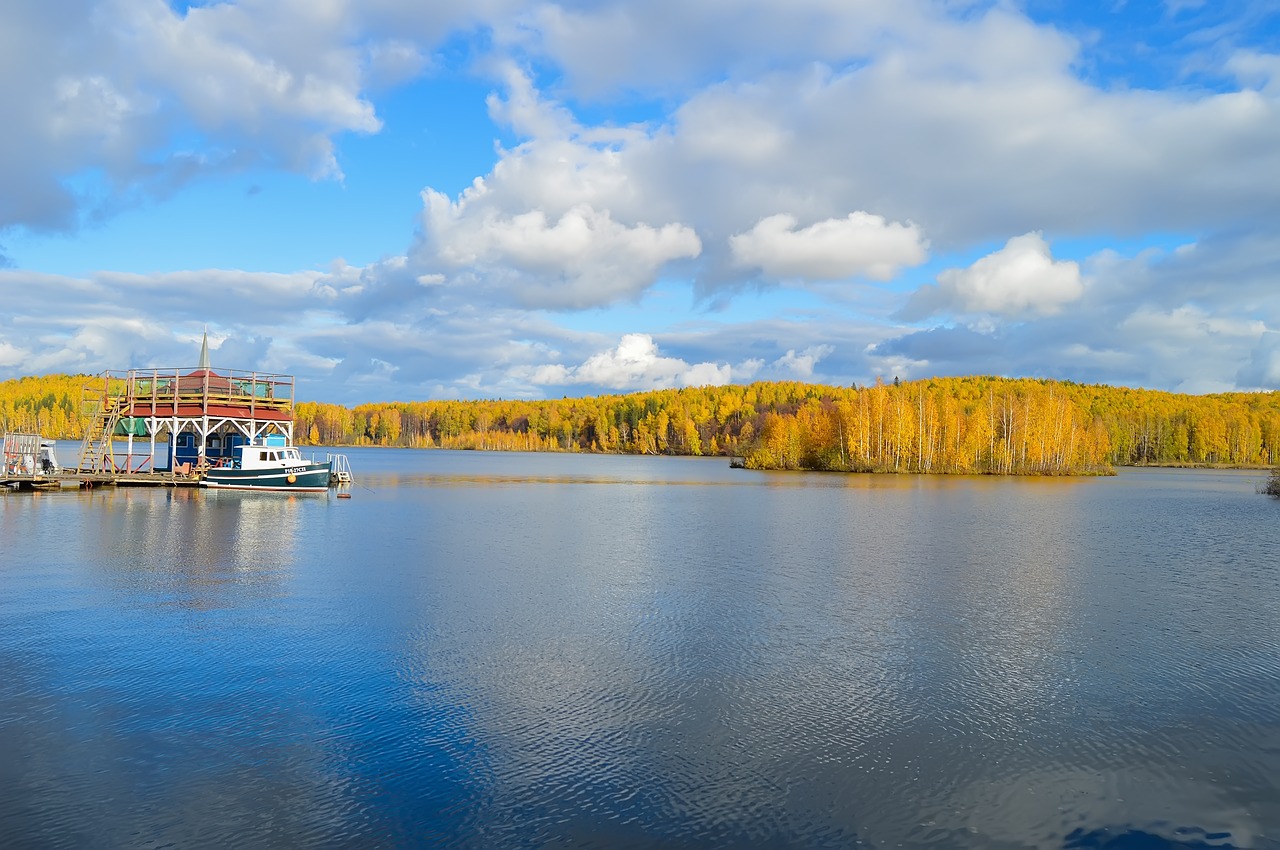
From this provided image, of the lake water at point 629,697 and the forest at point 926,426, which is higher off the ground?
the forest at point 926,426

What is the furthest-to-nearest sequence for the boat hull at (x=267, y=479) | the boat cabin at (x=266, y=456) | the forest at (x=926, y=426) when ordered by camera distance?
1. the forest at (x=926, y=426)
2. the boat cabin at (x=266, y=456)
3. the boat hull at (x=267, y=479)

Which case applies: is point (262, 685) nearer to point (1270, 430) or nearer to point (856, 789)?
point (856, 789)

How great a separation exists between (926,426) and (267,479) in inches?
2703

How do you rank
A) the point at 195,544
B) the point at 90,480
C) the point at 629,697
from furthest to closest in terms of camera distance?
1. the point at 90,480
2. the point at 195,544
3. the point at 629,697

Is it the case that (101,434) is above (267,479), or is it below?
above

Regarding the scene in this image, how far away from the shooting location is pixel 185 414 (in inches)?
1917

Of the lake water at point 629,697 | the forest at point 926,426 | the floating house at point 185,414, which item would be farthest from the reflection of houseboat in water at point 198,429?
the forest at point 926,426

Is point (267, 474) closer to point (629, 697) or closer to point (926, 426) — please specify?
point (629, 697)

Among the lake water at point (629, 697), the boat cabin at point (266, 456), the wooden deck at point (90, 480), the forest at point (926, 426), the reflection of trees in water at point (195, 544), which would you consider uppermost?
the forest at point (926, 426)

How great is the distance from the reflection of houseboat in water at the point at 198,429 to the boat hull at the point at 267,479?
0.18 ft

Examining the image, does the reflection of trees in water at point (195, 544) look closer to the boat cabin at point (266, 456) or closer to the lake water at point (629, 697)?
the lake water at point (629, 697)

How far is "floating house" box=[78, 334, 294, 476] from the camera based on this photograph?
48500 mm

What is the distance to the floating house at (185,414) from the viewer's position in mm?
48500

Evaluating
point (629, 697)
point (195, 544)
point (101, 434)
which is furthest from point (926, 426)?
point (629, 697)
